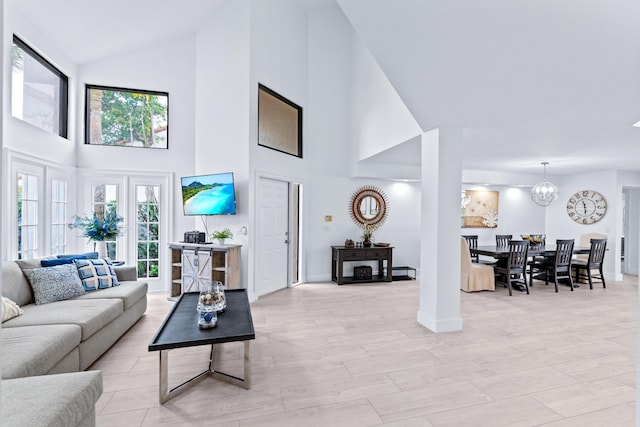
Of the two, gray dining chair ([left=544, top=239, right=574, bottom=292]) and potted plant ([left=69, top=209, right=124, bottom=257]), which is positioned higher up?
potted plant ([left=69, top=209, right=124, bottom=257])

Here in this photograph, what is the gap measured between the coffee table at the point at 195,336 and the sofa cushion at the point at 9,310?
4.19 ft

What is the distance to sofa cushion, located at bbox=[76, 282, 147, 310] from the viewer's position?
3572 millimetres

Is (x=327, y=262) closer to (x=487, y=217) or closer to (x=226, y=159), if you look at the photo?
(x=226, y=159)

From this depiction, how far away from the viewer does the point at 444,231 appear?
3857mm

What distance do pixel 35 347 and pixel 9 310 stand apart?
2.65ft

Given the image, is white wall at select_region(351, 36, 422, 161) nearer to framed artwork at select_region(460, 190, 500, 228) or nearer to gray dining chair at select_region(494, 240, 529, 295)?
gray dining chair at select_region(494, 240, 529, 295)

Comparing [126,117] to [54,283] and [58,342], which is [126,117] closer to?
[54,283]

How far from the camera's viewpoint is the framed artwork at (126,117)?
5344mm

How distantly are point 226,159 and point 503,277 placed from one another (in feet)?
16.7

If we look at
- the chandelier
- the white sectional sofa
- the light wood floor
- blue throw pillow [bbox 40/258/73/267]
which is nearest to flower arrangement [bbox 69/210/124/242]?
the white sectional sofa

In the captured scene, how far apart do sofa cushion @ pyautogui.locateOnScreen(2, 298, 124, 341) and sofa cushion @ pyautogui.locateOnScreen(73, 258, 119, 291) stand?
388 millimetres

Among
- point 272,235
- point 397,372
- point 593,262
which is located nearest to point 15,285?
point 272,235

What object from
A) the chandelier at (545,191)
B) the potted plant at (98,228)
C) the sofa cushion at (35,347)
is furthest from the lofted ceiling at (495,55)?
the sofa cushion at (35,347)

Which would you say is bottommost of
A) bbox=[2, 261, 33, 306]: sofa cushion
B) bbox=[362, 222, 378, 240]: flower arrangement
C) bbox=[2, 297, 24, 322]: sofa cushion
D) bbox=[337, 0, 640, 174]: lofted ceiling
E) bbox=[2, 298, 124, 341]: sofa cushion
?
bbox=[2, 298, 124, 341]: sofa cushion
